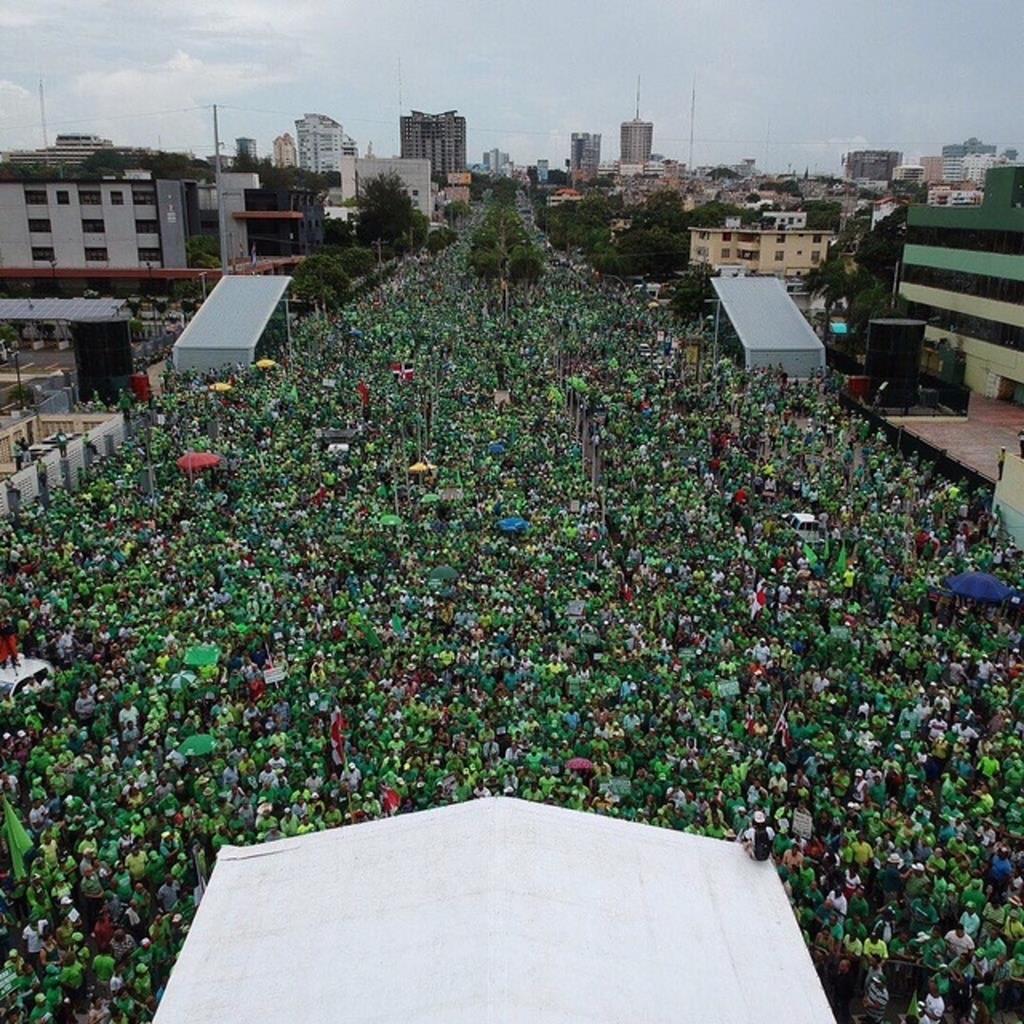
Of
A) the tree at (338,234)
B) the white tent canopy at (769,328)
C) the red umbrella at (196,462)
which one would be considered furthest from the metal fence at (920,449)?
the tree at (338,234)

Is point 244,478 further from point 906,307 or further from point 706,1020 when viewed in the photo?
point 906,307

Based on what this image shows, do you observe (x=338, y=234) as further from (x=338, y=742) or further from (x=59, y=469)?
(x=338, y=742)

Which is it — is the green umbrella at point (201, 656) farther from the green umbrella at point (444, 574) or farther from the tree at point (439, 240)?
the tree at point (439, 240)

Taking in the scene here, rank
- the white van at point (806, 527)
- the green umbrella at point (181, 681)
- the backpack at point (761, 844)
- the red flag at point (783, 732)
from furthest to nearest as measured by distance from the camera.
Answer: the white van at point (806, 527), the green umbrella at point (181, 681), the red flag at point (783, 732), the backpack at point (761, 844)

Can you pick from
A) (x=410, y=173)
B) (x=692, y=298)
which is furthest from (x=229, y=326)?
(x=410, y=173)

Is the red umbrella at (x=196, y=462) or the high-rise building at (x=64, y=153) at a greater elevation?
the high-rise building at (x=64, y=153)
